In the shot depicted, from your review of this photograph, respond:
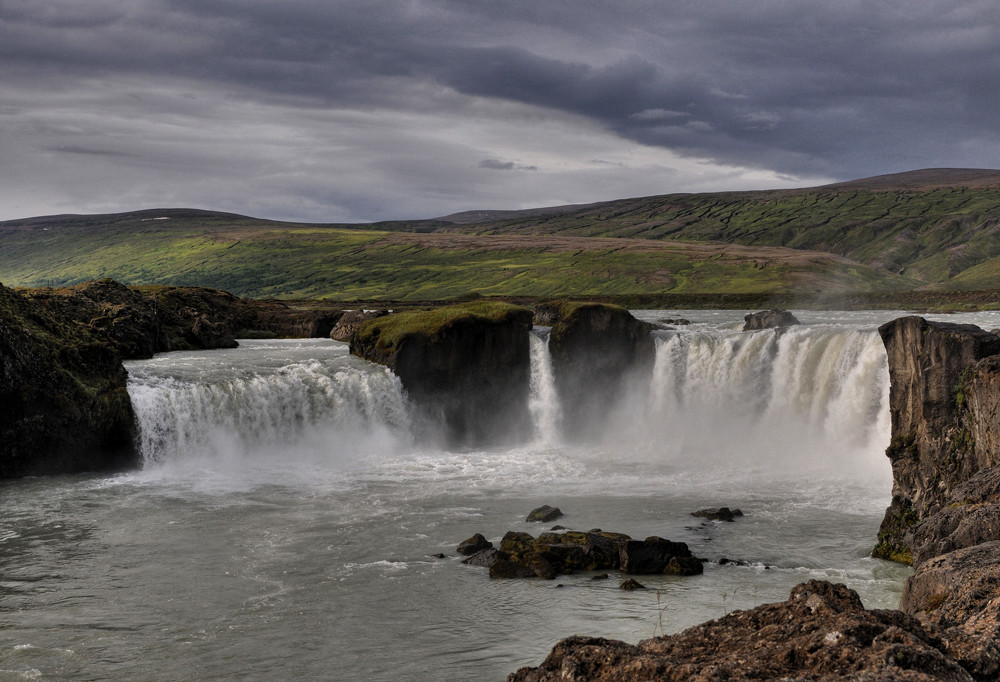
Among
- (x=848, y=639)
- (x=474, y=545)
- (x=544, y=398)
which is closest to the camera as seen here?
(x=848, y=639)

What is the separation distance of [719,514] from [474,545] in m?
9.76

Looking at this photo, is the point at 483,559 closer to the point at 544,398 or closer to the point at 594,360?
the point at 544,398

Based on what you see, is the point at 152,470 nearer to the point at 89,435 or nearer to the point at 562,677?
the point at 89,435

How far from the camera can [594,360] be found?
51531mm

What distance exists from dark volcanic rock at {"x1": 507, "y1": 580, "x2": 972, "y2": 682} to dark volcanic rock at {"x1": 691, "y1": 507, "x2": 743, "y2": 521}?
2185 cm

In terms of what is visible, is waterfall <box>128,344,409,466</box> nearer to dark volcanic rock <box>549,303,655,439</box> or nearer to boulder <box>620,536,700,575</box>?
dark volcanic rock <box>549,303,655,439</box>

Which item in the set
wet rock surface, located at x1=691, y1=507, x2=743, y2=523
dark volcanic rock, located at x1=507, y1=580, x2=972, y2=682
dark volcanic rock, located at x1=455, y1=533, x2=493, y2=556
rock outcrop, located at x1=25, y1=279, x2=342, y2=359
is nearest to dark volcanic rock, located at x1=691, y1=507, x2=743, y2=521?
wet rock surface, located at x1=691, y1=507, x2=743, y2=523

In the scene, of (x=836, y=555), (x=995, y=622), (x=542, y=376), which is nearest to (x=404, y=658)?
(x=995, y=622)

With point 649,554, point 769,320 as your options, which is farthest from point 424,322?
point 649,554

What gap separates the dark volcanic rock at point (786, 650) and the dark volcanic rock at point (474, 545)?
1729cm

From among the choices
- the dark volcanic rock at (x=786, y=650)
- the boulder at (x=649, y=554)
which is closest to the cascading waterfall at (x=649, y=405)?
the boulder at (x=649, y=554)

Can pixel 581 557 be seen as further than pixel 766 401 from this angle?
No

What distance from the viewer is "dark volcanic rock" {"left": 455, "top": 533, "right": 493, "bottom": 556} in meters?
25.0

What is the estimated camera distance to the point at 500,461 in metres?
43.7
